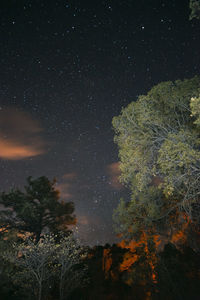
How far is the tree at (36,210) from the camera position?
828 inches

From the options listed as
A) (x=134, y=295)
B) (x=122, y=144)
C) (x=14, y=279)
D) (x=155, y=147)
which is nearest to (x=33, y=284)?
(x=14, y=279)

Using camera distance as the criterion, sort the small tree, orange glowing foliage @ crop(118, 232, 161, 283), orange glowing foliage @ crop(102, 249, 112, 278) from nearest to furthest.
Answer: the small tree < orange glowing foliage @ crop(118, 232, 161, 283) < orange glowing foliage @ crop(102, 249, 112, 278)

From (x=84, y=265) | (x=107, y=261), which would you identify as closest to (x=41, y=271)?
(x=84, y=265)

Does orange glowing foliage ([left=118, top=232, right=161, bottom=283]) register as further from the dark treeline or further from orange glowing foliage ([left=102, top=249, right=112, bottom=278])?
orange glowing foliage ([left=102, top=249, right=112, bottom=278])

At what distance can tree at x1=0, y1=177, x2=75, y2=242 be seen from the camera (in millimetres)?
21020

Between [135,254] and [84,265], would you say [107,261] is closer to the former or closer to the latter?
[84,265]

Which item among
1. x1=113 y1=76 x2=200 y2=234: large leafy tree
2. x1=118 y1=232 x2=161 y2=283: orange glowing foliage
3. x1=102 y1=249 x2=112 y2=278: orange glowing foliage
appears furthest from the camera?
Result: x1=102 y1=249 x2=112 y2=278: orange glowing foliage

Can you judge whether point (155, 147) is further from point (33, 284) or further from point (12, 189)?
point (12, 189)

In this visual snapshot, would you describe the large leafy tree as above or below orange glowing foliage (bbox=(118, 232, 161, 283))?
above

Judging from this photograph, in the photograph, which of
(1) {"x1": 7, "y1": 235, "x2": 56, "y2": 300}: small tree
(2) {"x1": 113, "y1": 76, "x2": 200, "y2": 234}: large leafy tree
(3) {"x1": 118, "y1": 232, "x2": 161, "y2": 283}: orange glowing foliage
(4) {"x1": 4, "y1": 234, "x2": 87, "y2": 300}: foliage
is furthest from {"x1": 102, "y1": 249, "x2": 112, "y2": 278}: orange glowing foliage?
(2) {"x1": 113, "y1": 76, "x2": 200, "y2": 234}: large leafy tree

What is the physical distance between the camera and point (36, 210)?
853 inches

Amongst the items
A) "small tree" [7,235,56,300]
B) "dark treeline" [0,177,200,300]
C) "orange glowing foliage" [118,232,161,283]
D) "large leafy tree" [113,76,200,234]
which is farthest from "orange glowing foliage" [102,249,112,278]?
"large leafy tree" [113,76,200,234]

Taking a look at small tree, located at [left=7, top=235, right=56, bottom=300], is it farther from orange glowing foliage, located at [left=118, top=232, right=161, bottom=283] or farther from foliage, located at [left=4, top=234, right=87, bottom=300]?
orange glowing foliage, located at [left=118, top=232, right=161, bottom=283]

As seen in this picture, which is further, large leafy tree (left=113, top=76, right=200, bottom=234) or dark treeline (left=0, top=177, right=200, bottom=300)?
dark treeline (left=0, top=177, right=200, bottom=300)
